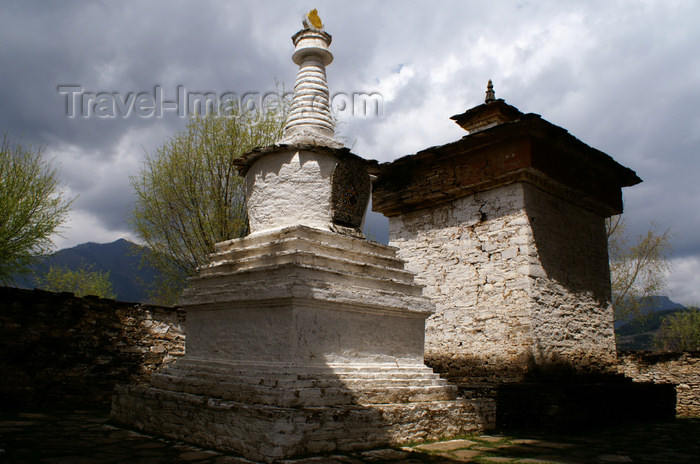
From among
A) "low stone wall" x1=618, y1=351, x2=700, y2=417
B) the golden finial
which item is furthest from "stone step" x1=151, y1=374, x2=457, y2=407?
"low stone wall" x1=618, y1=351, x2=700, y2=417

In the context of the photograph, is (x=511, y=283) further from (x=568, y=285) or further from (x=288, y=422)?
(x=288, y=422)

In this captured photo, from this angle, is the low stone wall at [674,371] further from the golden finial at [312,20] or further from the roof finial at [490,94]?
the golden finial at [312,20]

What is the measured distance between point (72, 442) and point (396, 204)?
20.1ft

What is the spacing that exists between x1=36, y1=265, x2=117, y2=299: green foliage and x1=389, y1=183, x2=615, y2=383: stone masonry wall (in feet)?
59.3

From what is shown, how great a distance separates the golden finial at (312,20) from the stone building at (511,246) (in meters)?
2.82

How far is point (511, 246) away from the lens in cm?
764

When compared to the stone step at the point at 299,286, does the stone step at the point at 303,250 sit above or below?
above

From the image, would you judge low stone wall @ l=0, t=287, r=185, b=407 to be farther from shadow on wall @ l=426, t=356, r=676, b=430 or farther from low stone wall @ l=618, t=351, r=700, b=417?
low stone wall @ l=618, t=351, r=700, b=417

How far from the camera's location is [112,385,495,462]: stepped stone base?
14.1 ft

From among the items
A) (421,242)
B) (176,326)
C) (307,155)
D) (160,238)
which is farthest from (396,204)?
(160,238)

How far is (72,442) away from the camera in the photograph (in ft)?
16.3

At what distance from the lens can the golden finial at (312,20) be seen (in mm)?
7023

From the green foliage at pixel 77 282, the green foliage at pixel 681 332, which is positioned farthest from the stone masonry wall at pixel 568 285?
the green foliage at pixel 681 332

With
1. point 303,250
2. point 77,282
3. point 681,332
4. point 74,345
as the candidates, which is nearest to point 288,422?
point 303,250
